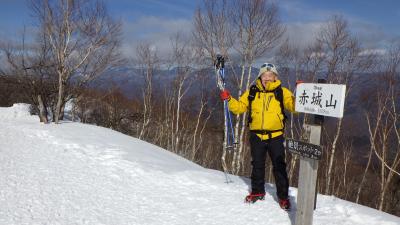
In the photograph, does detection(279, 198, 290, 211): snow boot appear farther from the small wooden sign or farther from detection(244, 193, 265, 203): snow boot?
the small wooden sign

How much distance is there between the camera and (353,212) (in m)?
5.53

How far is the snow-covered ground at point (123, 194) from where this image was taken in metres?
Answer: 5.44

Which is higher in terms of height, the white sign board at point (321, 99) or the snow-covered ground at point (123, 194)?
the white sign board at point (321, 99)

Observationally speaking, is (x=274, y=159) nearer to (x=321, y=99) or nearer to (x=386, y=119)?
(x=321, y=99)

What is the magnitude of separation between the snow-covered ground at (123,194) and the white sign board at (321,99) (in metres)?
1.73

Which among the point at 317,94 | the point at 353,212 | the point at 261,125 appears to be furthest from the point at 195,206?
the point at 317,94

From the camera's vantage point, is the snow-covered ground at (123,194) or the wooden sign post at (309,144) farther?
the snow-covered ground at (123,194)

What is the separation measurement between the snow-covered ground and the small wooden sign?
1221mm

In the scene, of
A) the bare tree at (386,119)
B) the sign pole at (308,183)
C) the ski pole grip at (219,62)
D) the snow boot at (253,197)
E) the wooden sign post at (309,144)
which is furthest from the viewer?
the bare tree at (386,119)

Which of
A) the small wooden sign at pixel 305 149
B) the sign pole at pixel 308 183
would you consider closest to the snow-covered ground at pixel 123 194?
the sign pole at pixel 308 183

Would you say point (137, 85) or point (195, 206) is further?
point (137, 85)

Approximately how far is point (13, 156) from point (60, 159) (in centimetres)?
112

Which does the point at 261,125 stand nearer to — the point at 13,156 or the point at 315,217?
the point at 315,217

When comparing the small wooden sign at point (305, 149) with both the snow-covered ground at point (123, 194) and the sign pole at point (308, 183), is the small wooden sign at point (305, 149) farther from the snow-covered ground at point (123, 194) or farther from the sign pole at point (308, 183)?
the snow-covered ground at point (123, 194)
